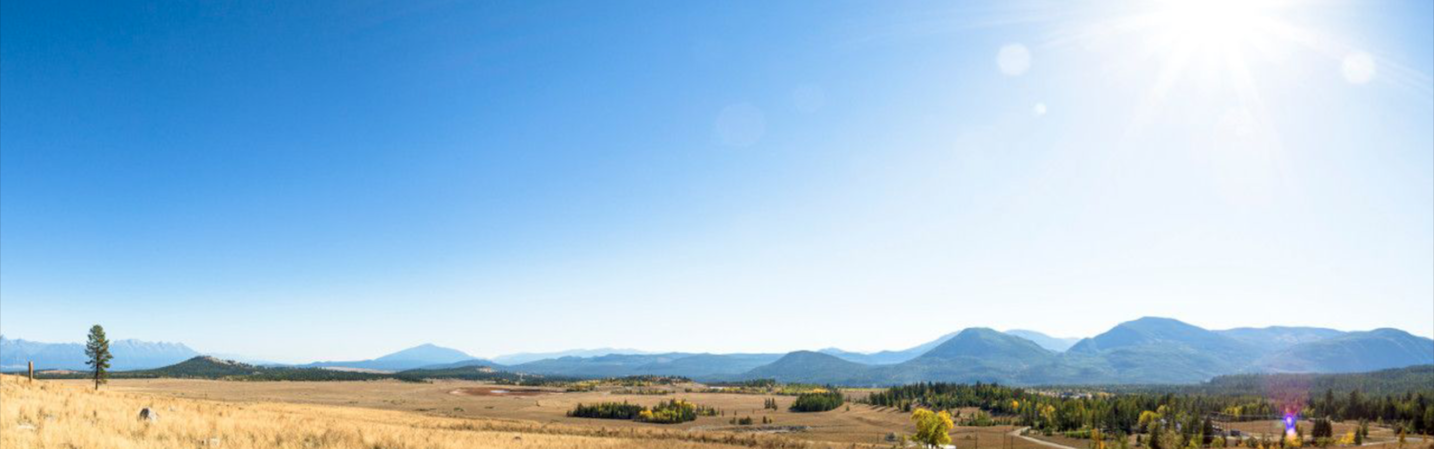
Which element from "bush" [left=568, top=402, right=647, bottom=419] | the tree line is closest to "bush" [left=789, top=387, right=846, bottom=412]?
the tree line

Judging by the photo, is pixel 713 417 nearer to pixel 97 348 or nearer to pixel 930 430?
pixel 930 430

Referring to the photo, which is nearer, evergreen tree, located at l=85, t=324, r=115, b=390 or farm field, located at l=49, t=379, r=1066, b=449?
farm field, located at l=49, t=379, r=1066, b=449

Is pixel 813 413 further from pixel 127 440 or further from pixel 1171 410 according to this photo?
pixel 127 440

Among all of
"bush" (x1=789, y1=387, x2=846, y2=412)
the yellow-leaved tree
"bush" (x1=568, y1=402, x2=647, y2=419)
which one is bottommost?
"bush" (x1=789, y1=387, x2=846, y2=412)

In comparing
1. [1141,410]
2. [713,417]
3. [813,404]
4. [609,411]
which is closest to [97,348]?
[609,411]

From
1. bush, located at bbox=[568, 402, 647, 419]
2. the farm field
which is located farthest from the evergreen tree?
bush, located at bbox=[568, 402, 647, 419]

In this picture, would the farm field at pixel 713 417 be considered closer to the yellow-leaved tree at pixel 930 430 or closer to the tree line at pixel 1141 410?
the tree line at pixel 1141 410

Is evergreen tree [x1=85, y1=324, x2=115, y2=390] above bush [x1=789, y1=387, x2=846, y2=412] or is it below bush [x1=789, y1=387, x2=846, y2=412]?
above

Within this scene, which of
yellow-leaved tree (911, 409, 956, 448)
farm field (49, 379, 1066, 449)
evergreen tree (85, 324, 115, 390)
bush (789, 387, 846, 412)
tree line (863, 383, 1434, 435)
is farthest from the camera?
bush (789, 387, 846, 412)

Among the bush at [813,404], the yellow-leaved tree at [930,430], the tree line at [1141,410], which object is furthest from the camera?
the bush at [813,404]

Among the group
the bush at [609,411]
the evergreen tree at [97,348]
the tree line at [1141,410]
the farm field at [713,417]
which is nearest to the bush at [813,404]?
the farm field at [713,417]

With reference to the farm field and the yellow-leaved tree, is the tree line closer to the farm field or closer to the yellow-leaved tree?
the farm field

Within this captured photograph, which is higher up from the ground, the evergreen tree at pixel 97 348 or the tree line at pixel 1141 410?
the evergreen tree at pixel 97 348

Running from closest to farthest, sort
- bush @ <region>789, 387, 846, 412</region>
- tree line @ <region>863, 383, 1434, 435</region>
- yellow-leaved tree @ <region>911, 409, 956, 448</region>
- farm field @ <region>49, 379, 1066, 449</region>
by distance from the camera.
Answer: yellow-leaved tree @ <region>911, 409, 956, 448</region>, farm field @ <region>49, 379, 1066, 449</region>, tree line @ <region>863, 383, 1434, 435</region>, bush @ <region>789, 387, 846, 412</region>
